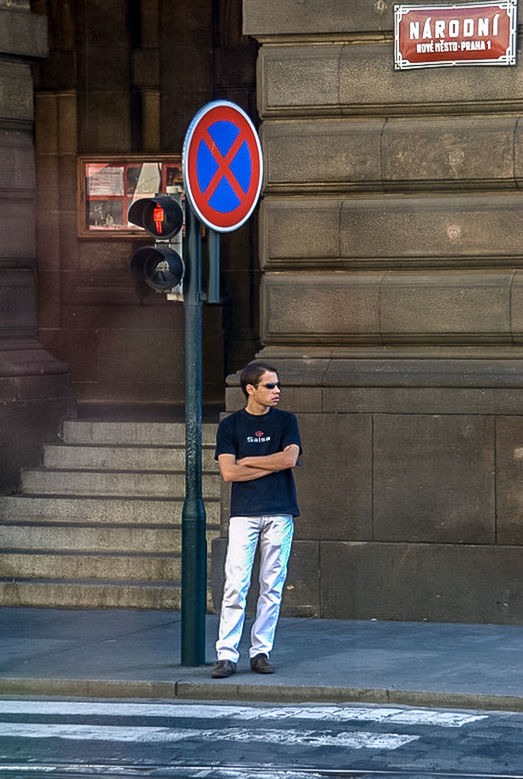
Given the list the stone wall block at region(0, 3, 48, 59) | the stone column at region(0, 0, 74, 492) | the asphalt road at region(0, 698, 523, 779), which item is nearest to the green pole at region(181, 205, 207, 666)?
the asphalt road at region(0, 698, 523, 779)

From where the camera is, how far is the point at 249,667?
1016 centimetres

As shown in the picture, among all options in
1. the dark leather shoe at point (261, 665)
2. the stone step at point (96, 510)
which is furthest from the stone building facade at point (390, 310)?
the dark leather shoe at point (261, 665)

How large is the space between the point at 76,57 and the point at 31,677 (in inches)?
314

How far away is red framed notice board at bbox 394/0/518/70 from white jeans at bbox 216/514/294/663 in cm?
360

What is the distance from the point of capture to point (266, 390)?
10000 millimetres

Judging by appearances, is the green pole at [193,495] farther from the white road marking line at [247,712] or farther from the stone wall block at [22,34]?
the stone wall block at [22,34]

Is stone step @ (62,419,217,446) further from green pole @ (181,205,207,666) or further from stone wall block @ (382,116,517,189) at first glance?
green pole @ (181,205,207,666)

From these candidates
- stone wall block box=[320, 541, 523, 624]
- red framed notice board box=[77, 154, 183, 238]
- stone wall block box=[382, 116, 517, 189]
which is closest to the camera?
stone wall block box=[320, 541, 523, 624]

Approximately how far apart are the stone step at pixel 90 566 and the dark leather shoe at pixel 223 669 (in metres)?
2.76

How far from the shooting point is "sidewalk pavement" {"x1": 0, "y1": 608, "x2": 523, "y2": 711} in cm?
938

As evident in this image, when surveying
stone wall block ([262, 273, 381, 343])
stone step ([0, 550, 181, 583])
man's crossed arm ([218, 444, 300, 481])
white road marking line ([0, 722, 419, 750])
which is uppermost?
stone wall block ([262, 273, 381, 343])

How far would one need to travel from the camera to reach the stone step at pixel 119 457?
1370 centimetres

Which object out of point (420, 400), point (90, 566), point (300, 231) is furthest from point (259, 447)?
point (90, 566)

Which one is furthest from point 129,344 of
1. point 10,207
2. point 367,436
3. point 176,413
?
point 367,436
